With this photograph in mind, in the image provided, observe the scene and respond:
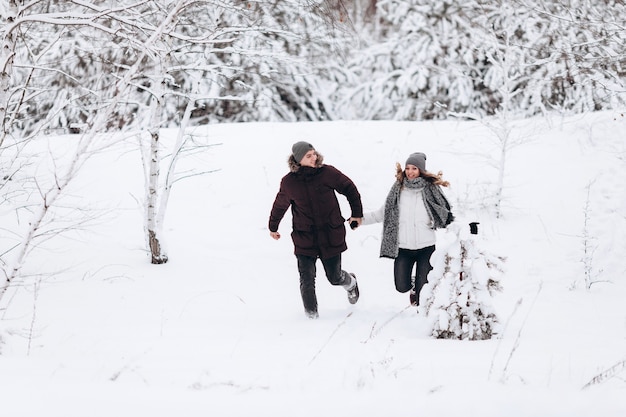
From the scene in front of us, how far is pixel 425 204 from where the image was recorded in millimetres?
5395

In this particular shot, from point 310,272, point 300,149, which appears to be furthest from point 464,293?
point 300,149

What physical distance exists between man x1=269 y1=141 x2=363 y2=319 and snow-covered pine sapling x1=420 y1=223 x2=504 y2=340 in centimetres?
108

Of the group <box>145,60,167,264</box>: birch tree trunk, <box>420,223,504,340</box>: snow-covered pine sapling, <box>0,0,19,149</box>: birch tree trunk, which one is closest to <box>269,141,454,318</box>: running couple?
<box>420,223,504,340</box>: snow-covered pine sapling

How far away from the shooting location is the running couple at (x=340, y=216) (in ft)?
17.0

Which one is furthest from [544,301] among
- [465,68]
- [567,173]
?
[465,68]

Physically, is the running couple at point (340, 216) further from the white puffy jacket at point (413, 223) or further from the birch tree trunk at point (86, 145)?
the birch tree trunk at point (86, 145)

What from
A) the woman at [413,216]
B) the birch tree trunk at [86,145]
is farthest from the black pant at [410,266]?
the birch tree trunk at [86,145]

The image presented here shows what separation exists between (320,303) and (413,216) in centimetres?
166

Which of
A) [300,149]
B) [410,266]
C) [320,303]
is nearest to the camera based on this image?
[300,149]

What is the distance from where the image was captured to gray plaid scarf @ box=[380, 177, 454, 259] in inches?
211

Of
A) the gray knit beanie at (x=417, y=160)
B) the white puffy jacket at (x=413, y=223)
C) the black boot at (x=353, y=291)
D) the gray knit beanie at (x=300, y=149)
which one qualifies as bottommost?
the black boot at (x=353, y=291)

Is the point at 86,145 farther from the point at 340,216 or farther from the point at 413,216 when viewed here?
the point at 413,216

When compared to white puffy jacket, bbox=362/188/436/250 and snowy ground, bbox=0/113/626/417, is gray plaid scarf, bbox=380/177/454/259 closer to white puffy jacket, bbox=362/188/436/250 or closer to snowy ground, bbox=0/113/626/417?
white puffy jacket, bbox=362/188/436/250

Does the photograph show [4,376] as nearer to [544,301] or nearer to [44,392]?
[44,392]
